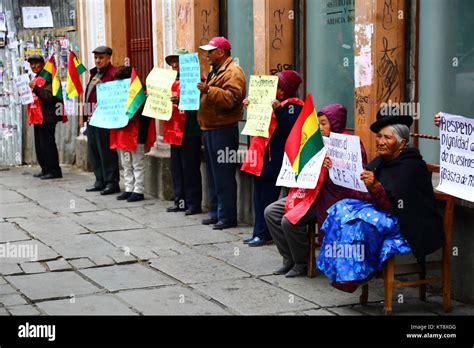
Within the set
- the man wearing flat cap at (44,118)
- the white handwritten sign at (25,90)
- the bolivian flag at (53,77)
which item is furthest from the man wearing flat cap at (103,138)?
the white handwritten sign at (25,90)

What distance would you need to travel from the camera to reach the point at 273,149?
834cm

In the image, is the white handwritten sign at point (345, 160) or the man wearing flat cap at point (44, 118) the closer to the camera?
the white handwritten sign at point (345, 160)

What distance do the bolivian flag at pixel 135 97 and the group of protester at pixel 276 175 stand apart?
137 millimetres

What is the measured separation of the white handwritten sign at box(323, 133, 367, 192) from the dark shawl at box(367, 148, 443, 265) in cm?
25

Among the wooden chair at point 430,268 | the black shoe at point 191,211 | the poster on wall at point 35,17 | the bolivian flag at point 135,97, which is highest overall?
the poster on wall at point 35,17

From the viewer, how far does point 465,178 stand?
6.00m

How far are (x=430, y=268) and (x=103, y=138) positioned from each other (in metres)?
6.19

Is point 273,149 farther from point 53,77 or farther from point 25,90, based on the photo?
point 25,90

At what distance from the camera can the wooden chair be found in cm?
617

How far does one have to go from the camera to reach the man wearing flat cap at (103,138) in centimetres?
1152

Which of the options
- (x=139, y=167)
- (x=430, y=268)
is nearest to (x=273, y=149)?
(x=430, y=268)

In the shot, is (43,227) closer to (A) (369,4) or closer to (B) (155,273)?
(B) (155,273)

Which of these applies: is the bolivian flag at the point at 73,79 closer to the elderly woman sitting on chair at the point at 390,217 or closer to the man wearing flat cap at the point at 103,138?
the man wearing flat cap at the point at 103,138

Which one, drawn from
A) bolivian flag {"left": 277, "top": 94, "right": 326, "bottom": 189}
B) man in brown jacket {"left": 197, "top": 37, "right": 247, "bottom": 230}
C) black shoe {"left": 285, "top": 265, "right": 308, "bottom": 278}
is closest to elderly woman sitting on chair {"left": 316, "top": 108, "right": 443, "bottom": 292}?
bolivian flag {"left": 277, "top": 94, "right": 326, "bottom": 189}
